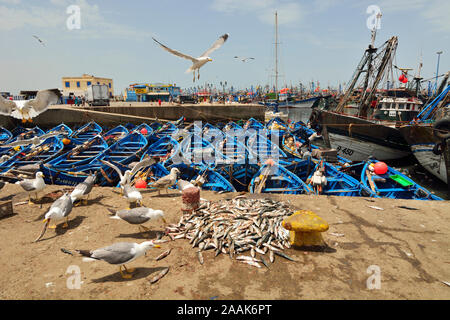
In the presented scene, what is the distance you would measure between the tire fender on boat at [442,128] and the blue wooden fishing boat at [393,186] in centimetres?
537

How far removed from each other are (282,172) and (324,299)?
26.3ft

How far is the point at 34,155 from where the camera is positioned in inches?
658

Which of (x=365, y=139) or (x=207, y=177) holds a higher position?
(x=365, y=139)

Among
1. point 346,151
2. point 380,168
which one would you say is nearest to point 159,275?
point 380,168

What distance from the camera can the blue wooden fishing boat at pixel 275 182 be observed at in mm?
10898

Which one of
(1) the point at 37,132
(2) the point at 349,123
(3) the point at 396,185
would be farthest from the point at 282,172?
(1) the point at 37,132

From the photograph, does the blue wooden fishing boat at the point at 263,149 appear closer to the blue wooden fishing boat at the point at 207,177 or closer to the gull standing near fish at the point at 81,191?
the blue wooden fishing boat at the point at 207,177

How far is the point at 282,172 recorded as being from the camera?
12039mm

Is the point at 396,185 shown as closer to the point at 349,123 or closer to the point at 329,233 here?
the point at 329,233

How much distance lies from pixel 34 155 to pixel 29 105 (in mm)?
7558

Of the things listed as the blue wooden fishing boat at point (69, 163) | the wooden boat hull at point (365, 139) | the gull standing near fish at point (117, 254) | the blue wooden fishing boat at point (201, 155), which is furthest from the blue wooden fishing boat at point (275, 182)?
the wooden boat hull at point (365, 139)

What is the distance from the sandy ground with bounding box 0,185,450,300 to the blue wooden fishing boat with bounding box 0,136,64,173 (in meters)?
9.48

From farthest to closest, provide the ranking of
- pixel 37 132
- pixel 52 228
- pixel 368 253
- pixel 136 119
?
1. pixel 136 119
2. pixel 37 132
3. pixel 52 228
4. pixel 368 253

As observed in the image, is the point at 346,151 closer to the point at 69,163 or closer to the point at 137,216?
the point at 137,216
